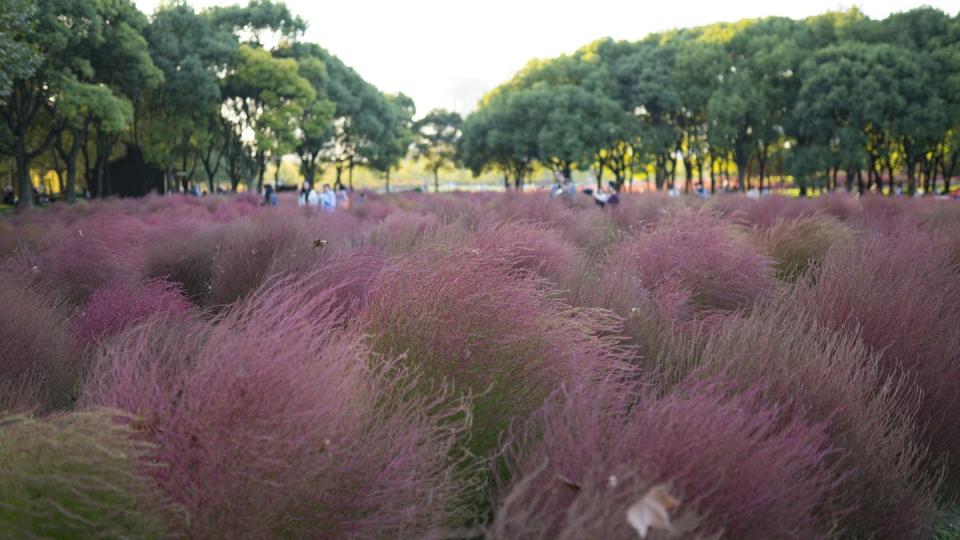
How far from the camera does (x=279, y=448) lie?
7.04 ft

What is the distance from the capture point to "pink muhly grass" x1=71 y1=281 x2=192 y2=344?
4.74 metres

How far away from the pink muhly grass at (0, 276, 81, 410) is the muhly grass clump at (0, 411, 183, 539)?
1.82 metres

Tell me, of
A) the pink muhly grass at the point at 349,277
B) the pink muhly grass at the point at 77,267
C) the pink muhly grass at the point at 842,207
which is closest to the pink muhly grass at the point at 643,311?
the pink muhly grass at the point at 349,277

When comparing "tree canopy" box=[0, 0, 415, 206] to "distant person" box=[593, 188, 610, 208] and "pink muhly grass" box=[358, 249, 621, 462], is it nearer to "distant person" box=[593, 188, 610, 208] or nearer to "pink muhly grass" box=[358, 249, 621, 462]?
"distant person" box=[593, 188, 610, 208]

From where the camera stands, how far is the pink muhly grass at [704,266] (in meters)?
6.35

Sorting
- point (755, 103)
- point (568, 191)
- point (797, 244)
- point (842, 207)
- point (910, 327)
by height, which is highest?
point (755, 103)

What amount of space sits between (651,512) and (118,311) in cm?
425

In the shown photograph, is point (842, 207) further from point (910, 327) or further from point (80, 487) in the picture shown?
point (80, 487)

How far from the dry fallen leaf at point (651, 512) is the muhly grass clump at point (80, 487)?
1267mm

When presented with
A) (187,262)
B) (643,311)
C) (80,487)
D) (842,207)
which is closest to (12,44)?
(187,262)

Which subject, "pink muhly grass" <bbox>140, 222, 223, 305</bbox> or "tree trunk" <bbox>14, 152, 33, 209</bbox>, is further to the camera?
"tree trunk" <bbox>14, 152, 33, 209</bbox>

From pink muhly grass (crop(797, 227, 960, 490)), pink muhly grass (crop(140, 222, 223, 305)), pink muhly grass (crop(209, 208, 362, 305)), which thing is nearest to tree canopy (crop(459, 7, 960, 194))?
pink muhly grass (crop(797, 227, 960, 490))

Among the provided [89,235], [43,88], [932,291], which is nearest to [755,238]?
[932,291]

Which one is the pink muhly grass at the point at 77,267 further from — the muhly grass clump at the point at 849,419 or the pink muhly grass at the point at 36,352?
the muhly grass clump at the point at 849,419
